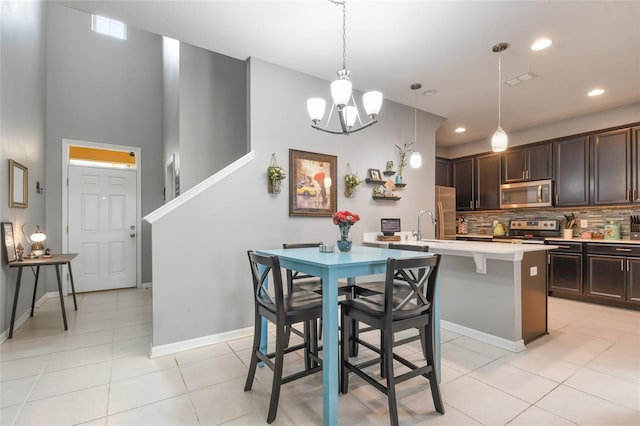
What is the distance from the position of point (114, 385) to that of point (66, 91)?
4.80 m

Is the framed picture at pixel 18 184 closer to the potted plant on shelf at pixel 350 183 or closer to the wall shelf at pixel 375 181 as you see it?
the potted plant on shelf at pixel 350 183

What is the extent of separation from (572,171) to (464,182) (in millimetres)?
1815

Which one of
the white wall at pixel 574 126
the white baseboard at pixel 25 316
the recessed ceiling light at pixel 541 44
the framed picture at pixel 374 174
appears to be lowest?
the white baseboard at pixel 25 316

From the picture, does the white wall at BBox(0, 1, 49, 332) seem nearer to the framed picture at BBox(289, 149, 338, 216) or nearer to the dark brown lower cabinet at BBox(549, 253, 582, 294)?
the framed picture at BBox(289, 149, 338, 216)

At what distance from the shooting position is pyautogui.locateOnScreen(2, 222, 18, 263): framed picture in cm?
300

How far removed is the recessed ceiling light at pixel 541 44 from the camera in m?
2.91

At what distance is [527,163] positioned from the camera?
17.5ft

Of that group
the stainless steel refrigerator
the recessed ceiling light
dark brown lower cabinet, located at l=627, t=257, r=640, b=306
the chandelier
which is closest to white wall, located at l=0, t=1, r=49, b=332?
the chandelier

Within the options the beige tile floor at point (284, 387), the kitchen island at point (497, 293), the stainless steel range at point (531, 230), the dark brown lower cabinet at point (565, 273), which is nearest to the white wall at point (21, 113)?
the beige tile floor at point (284, 387)

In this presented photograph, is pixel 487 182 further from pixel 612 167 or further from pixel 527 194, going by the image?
pixel 612 167

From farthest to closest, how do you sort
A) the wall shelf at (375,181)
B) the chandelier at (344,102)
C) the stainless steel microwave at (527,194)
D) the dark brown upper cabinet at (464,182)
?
the dark brown upper cabinet at (464,182)
the stainless steel microwave at (527,194)
the wall shelf at (375,181)
the chandelier at (344,102)

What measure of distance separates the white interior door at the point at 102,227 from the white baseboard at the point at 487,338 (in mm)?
4992

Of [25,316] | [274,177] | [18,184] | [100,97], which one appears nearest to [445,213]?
[274,177]

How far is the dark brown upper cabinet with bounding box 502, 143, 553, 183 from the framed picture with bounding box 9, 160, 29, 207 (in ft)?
22.7
